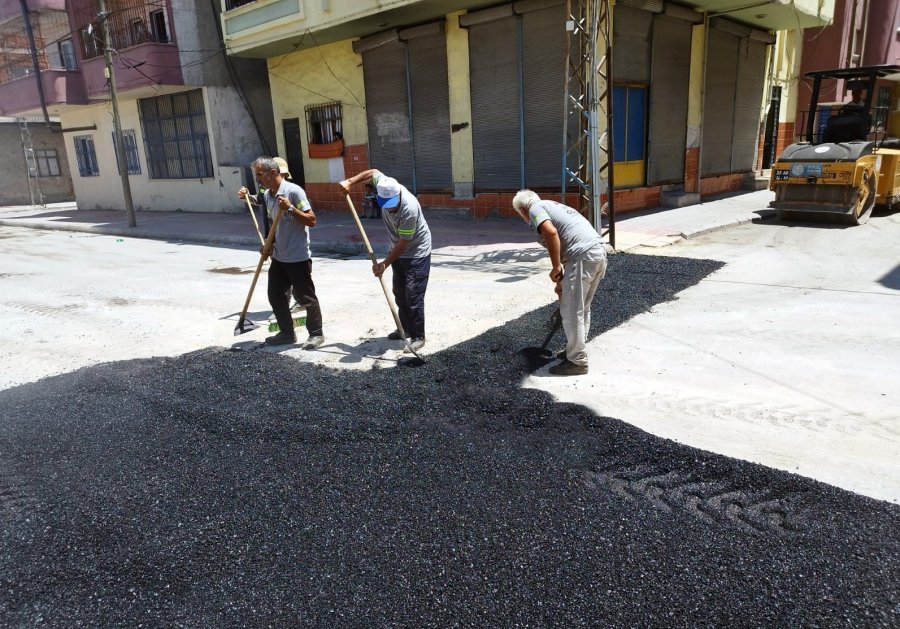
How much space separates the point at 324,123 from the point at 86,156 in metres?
12.6

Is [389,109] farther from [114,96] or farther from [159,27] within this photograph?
[159,27]

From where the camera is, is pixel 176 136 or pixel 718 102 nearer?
pixel 718 102

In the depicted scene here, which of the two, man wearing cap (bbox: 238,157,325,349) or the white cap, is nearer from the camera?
the white cap

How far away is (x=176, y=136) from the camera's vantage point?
1955 centimetres

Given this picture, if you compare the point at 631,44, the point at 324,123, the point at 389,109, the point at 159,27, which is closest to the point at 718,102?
the point at 631,44

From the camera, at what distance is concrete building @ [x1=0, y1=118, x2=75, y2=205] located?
2917cm

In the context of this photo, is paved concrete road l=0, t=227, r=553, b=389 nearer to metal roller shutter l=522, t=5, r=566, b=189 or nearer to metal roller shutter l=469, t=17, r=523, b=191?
metal roller shutter l=522, t=5, r=566, b=189

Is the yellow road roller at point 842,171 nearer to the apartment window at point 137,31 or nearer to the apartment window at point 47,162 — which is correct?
the apartment window at point 137,31

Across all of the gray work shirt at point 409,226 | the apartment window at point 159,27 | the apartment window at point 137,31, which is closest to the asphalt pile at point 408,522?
the gray work shirt at point 409,226

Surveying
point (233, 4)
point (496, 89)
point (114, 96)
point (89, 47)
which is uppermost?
point (233, 4)

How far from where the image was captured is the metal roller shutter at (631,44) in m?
11.7

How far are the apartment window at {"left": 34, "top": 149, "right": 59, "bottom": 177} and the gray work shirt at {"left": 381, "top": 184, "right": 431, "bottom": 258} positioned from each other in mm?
32707

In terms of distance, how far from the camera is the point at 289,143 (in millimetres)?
17797

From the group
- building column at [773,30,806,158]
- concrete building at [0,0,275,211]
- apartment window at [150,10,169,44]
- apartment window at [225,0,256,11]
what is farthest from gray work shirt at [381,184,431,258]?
building column at [773,30,806,158]
